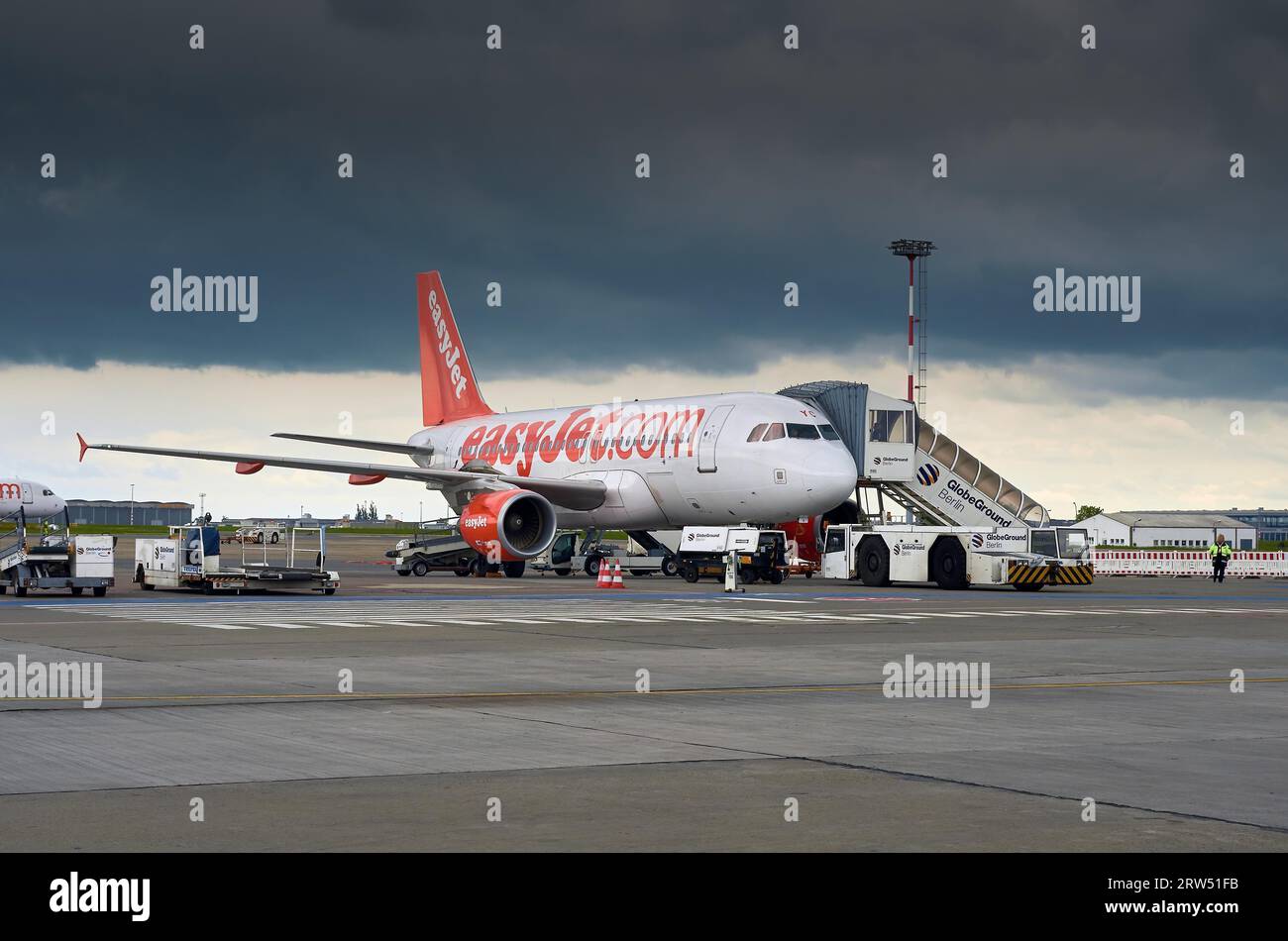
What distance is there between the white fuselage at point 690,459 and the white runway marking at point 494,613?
20.1 feet

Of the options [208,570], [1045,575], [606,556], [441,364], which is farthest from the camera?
[441,364]

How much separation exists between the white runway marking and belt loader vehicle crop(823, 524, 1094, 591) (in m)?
7.79

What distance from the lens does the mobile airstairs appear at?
155 ft

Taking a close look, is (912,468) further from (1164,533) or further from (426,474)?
(1164,533)

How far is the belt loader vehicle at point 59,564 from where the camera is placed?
3409 centimetres

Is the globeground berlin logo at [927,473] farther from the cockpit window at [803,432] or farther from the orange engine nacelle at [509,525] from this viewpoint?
the orange engine nacelle at [509,525]

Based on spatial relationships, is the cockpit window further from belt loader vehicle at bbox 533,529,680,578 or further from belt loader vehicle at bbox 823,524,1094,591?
belt loader vehicle at bbox 533,529,680,578

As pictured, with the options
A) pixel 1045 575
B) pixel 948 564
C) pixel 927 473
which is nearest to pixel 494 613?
pixel 948 564

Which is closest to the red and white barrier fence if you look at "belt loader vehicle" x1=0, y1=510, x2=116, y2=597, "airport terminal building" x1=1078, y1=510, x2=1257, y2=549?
"belt loader vehicle" x1=0, y1=510, x2=116, y2=597

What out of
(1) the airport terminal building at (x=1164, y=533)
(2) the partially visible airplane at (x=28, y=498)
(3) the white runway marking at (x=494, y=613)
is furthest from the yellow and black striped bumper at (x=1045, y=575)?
(1) the airport terminal building at (x=1164, y=533)

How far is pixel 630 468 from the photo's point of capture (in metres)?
44.4

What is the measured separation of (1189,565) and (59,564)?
5198 cm
